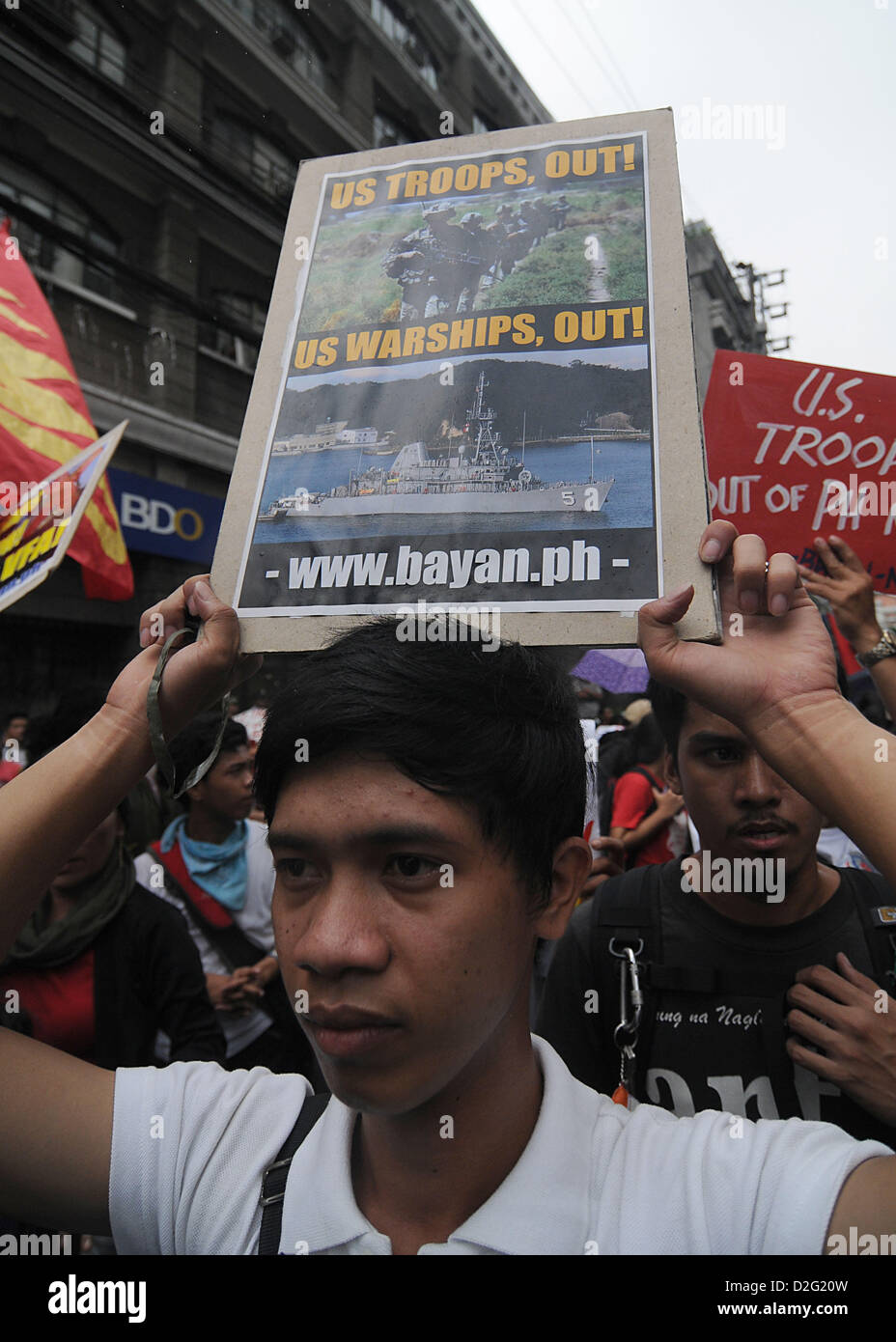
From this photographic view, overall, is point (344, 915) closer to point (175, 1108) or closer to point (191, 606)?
point (175, 1108)

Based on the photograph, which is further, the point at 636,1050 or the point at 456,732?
the point at 636,1050

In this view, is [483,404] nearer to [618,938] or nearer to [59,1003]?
[618,938]

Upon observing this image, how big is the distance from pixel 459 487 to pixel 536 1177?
986mm

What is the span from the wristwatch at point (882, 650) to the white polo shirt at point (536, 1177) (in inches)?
48.0

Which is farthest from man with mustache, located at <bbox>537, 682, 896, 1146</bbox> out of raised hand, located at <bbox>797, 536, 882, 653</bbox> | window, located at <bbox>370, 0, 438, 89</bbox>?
window, located at <bbox>370, 0, 438, 89</bbox>

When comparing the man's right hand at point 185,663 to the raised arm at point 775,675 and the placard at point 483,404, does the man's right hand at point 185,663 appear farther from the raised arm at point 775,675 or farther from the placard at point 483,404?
the raised arm at point 775,675

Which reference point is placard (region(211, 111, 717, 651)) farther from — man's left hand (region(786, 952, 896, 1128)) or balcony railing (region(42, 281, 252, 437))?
balcony railing (region(42, 281, 252, 437))

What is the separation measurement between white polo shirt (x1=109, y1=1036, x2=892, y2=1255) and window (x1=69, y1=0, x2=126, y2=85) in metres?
11.1

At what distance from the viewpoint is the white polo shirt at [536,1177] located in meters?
1.07

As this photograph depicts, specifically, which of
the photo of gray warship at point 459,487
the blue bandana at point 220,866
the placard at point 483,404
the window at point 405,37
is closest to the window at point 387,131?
the window at point 405,37

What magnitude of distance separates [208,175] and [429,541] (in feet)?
37.9

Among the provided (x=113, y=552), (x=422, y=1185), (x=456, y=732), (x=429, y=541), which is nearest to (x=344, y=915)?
(x=456, y=732)

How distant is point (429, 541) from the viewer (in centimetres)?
133
